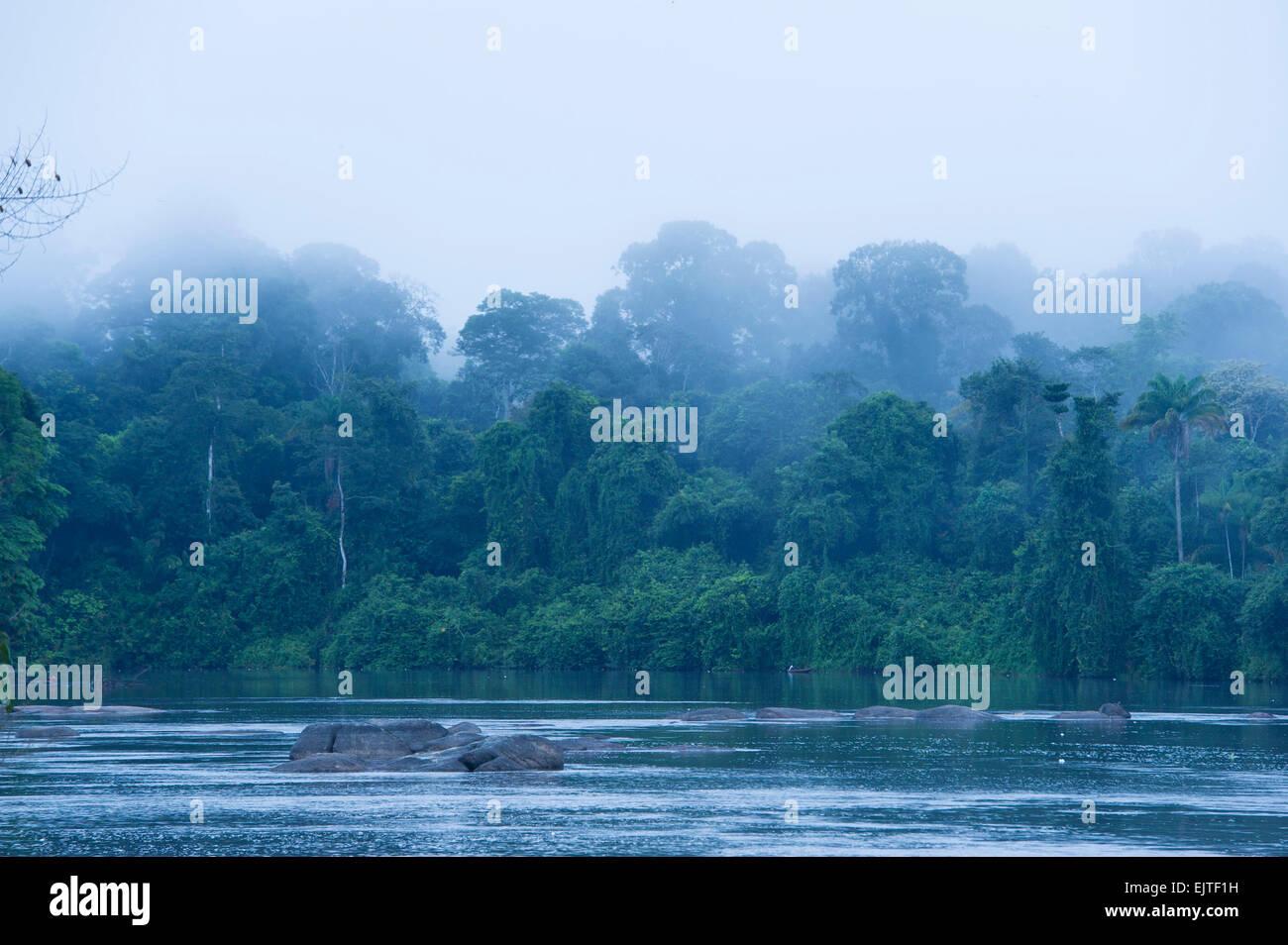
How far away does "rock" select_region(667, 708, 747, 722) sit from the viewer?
35.0m

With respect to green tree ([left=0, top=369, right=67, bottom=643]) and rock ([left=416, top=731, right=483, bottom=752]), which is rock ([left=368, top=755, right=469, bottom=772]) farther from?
green tree ([left=0, top=369, right=67, bottom=643])

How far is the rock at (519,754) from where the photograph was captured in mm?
24500

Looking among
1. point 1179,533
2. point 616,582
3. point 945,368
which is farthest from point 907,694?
point 945,368

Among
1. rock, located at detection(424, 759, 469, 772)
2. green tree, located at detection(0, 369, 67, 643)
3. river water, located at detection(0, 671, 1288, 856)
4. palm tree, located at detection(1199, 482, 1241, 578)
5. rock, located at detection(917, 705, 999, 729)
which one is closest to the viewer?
river water, located at detection(0, 671, 1288, 856)

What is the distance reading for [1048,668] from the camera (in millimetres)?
54031

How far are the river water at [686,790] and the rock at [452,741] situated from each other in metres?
2.03

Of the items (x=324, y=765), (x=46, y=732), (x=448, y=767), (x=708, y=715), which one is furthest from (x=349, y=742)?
(x=708, y=715)

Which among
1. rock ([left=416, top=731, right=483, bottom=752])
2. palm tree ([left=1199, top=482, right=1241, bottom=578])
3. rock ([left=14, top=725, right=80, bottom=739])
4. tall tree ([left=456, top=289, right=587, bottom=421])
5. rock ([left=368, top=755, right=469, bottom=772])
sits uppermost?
tall tree ([left=456, top=289, right=587, bottom=421])

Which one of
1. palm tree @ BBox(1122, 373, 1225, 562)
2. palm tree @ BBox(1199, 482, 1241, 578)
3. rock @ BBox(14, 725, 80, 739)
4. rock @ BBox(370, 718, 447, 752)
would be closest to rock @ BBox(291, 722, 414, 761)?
rock @ BBox(370, 718, 447, 752)

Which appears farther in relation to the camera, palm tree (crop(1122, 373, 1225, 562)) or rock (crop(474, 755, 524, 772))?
palm tree (crop(1122, 373, 1225, 562))

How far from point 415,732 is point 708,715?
10.1 meters

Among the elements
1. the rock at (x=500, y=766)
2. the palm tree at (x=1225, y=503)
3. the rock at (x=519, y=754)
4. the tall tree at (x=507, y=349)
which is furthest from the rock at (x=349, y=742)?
the tall tree at (x=507, y=349)

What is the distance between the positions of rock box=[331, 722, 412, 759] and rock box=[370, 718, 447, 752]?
139 mm

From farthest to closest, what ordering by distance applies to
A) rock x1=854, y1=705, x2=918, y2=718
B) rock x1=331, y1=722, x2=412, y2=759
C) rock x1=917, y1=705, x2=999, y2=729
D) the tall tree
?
the tall tree < rock x1=854, y1=705, x2=918, y2=718 < rock x1=917, y1=705, x2=999, y2=729 < rock x1=331, y1=722, x2=412, y2=759
